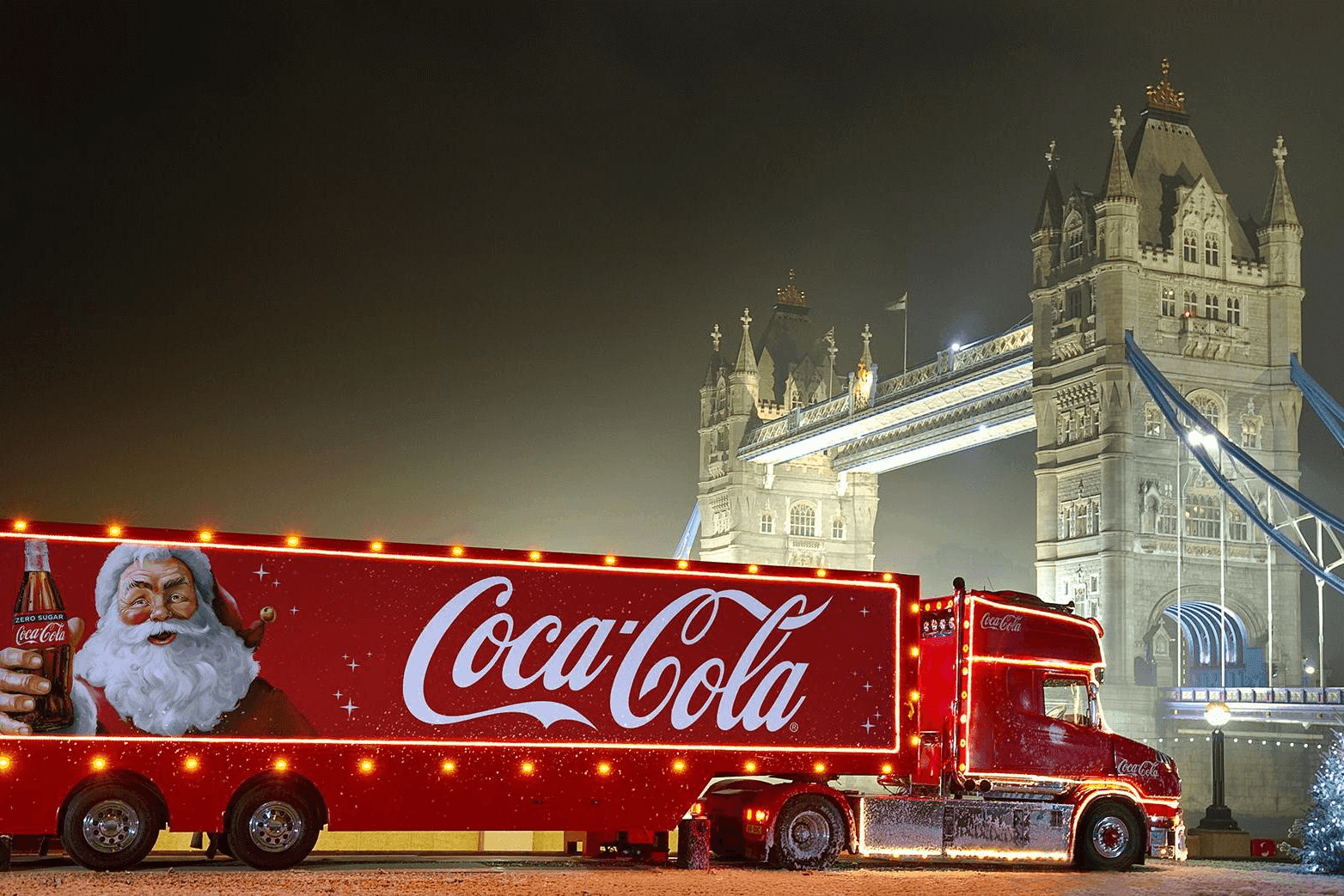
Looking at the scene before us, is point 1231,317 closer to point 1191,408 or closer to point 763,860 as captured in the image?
point 1191,408

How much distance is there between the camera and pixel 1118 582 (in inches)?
2255

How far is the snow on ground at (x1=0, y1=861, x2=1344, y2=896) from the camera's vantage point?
1462cm

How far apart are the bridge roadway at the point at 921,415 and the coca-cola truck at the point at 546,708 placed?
4871cm

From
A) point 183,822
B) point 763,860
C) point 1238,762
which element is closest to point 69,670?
point 183,822

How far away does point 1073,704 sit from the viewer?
20.5m

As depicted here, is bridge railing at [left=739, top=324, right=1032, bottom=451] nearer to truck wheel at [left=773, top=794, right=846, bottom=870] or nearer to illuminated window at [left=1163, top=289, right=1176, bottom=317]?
illuminated window at [left=1163, top=289, right=1176, bottom=317]

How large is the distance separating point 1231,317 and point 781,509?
1779 inches

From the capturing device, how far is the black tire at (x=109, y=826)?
15828 millimetres

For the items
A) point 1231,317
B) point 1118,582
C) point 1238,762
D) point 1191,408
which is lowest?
point 1238,762

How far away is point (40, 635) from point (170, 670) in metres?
1.27

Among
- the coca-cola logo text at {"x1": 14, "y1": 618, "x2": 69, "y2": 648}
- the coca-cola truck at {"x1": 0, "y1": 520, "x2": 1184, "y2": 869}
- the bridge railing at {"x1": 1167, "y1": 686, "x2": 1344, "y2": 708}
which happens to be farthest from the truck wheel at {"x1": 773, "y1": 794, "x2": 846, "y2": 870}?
the bridge railing at {"x1": 1167, "y1": 686, "x2": 1344, "y2": 708}

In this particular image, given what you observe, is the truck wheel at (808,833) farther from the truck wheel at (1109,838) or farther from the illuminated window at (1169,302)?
the illuminated window at (1169,302)

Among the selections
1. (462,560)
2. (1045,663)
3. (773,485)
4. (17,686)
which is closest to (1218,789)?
(1045,663)

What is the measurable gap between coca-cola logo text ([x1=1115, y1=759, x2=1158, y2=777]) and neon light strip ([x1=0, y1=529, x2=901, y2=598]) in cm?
335
